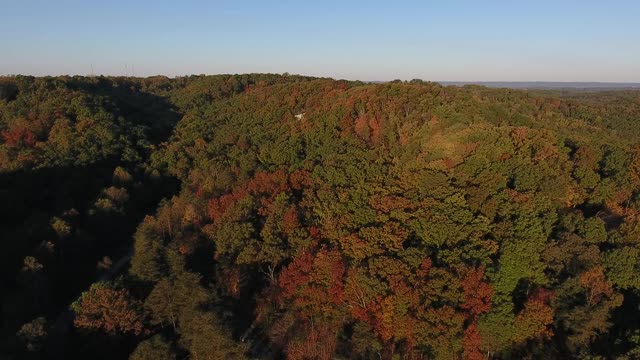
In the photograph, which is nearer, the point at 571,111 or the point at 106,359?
the point at 106,359

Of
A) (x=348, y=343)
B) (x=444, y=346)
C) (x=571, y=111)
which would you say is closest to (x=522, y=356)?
(x=444, y=346)

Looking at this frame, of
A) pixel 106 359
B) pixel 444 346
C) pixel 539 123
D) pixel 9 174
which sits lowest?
pixel 106 359

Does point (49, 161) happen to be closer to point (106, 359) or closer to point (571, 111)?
point (106, 359)

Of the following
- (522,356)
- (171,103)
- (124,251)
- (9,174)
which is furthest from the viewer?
(171,103)

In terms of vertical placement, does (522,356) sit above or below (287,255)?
below

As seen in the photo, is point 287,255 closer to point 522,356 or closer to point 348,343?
point 348,343

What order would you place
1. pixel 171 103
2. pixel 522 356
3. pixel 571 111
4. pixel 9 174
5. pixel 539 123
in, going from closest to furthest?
pixel 522 356 → pixel 9 174 → pixel 539 123 → pixel 571 111 → pixel 171 103
